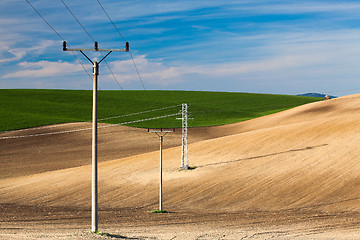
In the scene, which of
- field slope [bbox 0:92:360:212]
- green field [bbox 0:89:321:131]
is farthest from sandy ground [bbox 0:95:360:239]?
green field [bbox 0:89:321:131]

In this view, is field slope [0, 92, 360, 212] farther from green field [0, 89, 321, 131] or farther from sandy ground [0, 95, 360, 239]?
green field [0, 89, 321, 131]

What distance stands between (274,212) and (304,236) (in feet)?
28.7

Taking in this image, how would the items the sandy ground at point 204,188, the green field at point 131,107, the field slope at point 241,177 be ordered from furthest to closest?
the green field at point 131,107, the field slope at point 241,177, the sandy ground at point 204,188

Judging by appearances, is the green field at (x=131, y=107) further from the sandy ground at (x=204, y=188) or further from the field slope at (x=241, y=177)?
the field slope at (x=241, y=177)

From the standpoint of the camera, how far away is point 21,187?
41844 millimetres

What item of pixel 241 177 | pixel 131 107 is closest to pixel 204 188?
pixel 241 177

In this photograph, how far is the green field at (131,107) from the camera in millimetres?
75750

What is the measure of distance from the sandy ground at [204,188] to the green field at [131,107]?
1521cm

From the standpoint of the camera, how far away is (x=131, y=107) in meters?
94.6

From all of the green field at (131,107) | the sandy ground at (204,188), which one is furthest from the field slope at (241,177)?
the green field at (131,107)

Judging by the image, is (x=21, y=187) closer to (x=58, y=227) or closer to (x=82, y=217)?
(x=82, y=217)

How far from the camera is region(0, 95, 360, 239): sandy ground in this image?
24.1m

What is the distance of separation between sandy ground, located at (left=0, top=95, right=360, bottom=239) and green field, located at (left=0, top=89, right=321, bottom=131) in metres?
15.2

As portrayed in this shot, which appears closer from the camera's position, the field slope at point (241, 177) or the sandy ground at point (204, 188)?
the sandy ground at point (204, 188)
